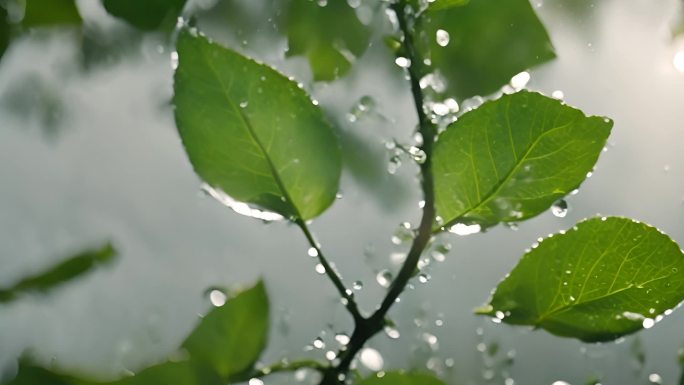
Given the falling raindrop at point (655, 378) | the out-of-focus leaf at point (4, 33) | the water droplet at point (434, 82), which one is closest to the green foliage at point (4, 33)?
the out-of-focus leaf at point (4, 33)

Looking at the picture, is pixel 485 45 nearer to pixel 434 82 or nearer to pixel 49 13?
pixel 434 82

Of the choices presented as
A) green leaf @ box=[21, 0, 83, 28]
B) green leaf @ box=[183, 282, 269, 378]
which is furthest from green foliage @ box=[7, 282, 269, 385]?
green leaf @ box=[21, 0, 83, 28]

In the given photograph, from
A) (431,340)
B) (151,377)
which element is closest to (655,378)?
(431,340)

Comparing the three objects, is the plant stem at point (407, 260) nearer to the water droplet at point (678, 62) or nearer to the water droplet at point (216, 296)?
the water droplet at point (216, 296)

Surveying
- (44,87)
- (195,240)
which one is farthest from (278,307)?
(44,87)

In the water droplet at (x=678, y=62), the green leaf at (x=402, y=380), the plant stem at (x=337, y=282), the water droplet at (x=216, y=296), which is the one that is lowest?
the water droplet at (x=216, y=296)

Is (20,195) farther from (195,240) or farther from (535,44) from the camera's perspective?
(535,44)

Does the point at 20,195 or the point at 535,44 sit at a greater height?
the point at 535,44
